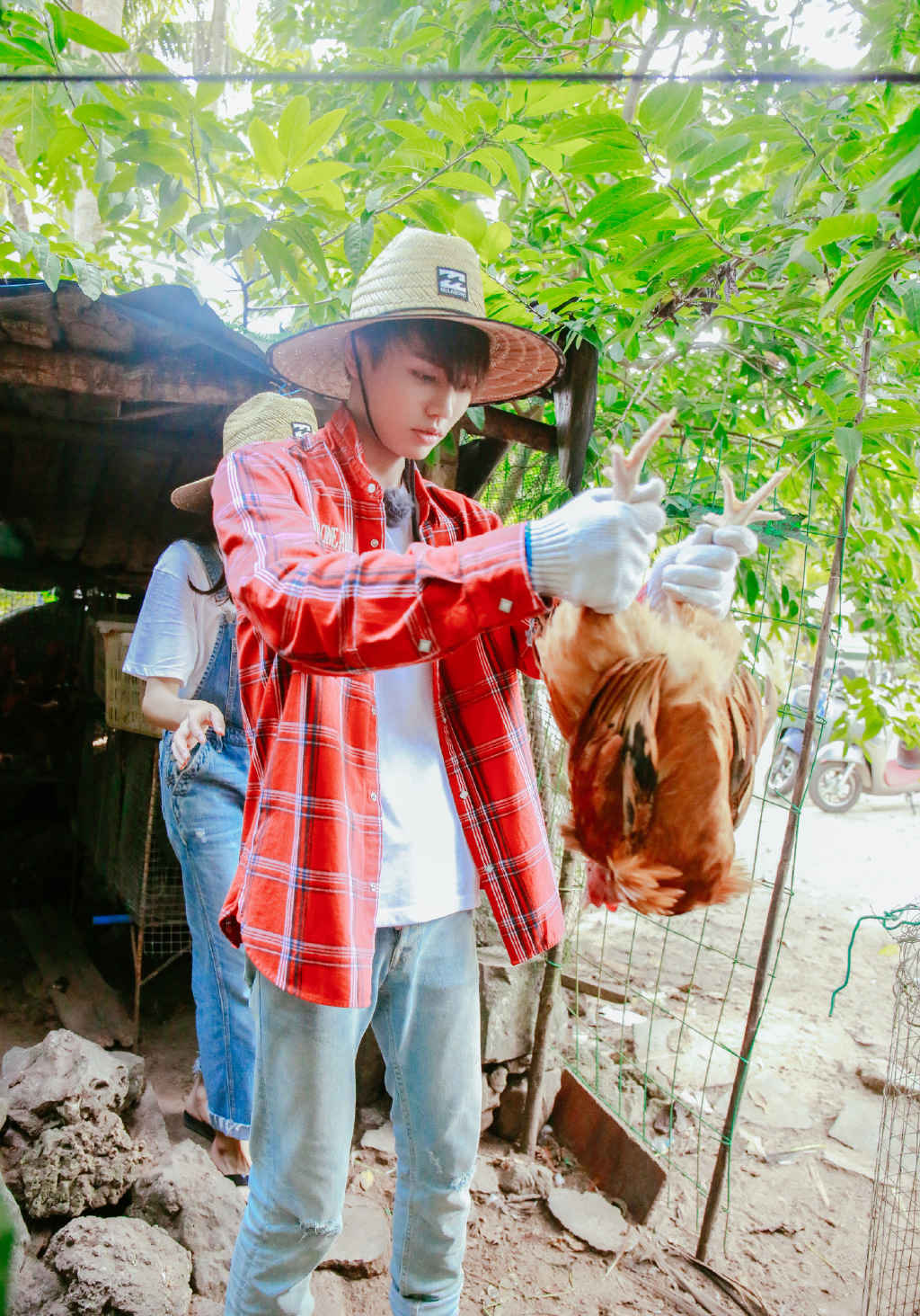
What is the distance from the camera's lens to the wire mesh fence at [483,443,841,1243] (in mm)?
2816

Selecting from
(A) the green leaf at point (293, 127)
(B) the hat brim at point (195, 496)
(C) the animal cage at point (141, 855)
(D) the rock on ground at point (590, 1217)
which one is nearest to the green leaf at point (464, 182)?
(A) the green leaf at point (293, 127)

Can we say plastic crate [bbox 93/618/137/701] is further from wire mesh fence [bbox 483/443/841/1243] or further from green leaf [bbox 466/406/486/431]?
green leaf [bbox 466/406/486/431]

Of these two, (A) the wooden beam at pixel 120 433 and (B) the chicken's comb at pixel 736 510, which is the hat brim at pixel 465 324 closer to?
(B) the chicken's comb at pixel 736 510

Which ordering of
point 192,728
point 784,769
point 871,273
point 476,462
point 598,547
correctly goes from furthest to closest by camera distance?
point 784,769, point 476,462, point 192,728, point 871,273, point 598,547

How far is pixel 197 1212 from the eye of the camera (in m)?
2.50

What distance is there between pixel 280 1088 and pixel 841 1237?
9.18 ft

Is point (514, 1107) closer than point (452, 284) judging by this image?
No

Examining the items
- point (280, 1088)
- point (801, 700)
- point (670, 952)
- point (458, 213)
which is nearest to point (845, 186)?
point (458, 213)

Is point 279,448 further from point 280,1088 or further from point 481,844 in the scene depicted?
point 280,1088

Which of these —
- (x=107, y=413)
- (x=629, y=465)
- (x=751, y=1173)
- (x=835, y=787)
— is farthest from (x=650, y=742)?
(x=835, y=787)

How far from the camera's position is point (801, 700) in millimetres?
8039

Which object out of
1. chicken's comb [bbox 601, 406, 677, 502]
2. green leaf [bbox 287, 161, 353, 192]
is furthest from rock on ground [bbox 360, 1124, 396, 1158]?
green leaf [bbox 287, 161, 353, 192]

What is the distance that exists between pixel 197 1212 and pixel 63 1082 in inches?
25.9

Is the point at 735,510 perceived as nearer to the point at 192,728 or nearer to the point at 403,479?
the point at 403,479
